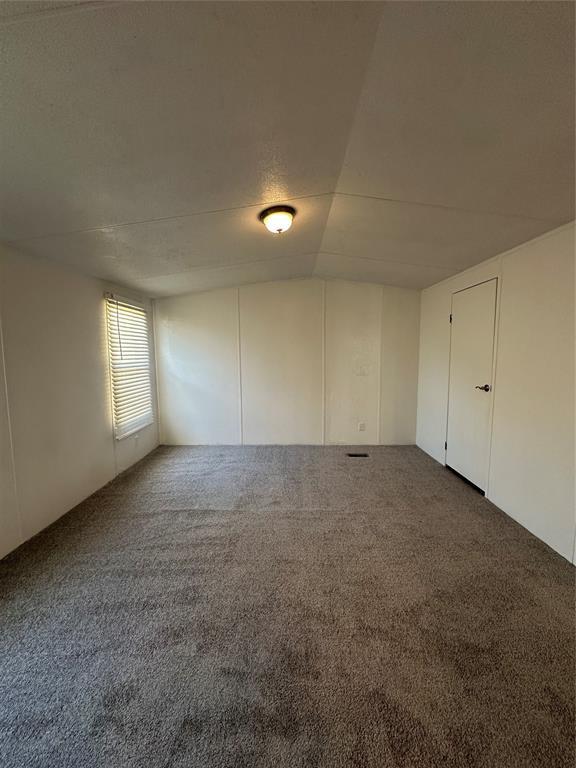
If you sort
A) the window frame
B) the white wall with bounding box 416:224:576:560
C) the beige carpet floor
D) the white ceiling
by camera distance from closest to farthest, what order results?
the white ceiling
the beige carpet floor
the white wall with bounding box 416:224:576:560
the window frame

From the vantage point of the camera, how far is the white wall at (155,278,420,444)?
4.53 m

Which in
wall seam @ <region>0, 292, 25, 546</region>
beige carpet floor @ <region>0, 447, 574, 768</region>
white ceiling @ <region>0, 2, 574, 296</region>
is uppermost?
white ceiling @ <region>0, 2, 574, 296</region>

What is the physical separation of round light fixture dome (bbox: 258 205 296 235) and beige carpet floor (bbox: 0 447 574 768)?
2295 mm

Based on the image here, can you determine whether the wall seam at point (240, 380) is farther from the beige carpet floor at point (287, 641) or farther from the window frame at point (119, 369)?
the beige carpet floor at point (287, 641)

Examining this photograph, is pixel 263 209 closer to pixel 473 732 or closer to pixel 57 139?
pixel 57 139

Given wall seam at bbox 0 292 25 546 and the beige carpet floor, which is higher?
wall seam at bbox 0 292 25 546

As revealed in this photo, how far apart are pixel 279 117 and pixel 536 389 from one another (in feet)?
8.14

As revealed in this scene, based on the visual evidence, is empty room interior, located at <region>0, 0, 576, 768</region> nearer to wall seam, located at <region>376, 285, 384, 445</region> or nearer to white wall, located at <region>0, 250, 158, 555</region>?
white wall, located at <region>0, 250, 158, 555</region>

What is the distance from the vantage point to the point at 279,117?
1400mm

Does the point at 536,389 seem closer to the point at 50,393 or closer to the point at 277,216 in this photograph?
the point at 277,216

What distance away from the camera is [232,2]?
94 centimetres

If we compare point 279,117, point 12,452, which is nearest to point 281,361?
point 12,452

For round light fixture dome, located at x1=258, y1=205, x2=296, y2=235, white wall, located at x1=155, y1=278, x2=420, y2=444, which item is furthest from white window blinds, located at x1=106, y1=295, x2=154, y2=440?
round light fixture dome, located at x1=258, y1=205, x2=296, y2=235

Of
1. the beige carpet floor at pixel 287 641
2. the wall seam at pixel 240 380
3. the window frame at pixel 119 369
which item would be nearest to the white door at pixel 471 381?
the beige carpet floor at pixel 287 641
